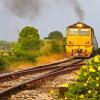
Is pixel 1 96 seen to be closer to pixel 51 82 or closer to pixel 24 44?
pixel 51 82

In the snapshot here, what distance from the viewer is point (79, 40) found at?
3325 centimetres

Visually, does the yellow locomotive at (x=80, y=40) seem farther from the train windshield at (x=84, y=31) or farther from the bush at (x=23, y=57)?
the bush at (x=23, y=57)

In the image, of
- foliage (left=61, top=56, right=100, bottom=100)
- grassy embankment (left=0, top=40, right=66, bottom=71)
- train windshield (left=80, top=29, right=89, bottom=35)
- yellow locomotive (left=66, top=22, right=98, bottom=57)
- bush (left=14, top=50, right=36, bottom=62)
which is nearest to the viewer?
foliage (left=61, top=56, right=100, bottom=100)

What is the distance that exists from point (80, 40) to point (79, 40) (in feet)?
0.31

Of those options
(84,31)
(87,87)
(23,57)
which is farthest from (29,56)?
(87,87)

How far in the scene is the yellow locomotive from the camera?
107 feet

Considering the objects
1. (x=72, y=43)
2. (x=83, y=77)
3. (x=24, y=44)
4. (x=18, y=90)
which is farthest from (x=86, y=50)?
(x=83, y=77)

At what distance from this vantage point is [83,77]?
27.3 feet

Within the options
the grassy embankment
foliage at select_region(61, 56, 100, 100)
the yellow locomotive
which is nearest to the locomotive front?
the yellow locomotive

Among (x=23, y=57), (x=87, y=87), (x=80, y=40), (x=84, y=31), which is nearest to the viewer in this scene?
(x=87, y=87)

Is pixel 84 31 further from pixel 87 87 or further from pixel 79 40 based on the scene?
pixel 87 87

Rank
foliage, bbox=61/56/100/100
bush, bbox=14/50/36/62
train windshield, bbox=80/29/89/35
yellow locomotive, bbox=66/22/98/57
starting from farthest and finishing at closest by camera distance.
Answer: train windshield, bbox=80/29/89/35 < yellow locomotive, bbox=66/22/98/57 < bush, bbox=14/50/36/62 < foliage, bbox=61/56/100/100

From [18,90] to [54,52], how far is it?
2449 centimetres

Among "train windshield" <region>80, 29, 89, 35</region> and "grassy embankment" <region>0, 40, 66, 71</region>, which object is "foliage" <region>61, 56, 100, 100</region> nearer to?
"grassy embankment" <region>0, 40, 66, 71</region>
